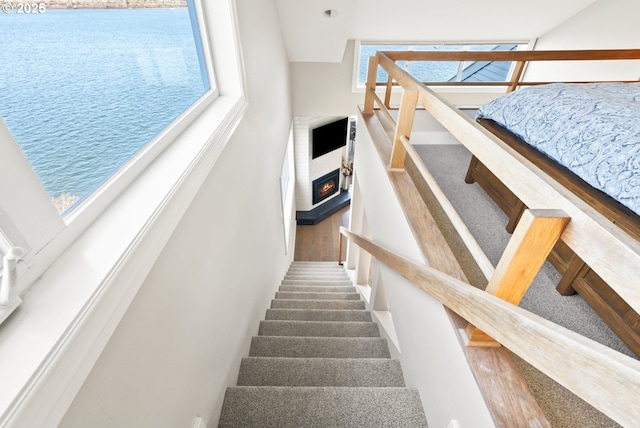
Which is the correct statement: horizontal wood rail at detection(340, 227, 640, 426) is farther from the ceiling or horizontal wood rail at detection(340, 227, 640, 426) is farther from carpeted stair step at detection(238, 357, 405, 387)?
the ceiling

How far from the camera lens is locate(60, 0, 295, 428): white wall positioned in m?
0.71

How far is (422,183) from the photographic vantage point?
2.11 meters

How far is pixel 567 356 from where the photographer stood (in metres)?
0.55

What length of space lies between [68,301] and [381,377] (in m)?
1.68

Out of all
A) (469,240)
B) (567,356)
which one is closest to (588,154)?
(469,240)

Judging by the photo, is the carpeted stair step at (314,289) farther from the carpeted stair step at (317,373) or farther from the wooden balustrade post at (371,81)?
the wooden balustrade post at (371,81)

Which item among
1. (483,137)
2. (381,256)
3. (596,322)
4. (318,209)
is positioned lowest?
(318,209)

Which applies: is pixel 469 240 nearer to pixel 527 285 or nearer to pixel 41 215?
pixel 527 285

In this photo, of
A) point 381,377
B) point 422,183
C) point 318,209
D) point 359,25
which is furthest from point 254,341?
point 318,209

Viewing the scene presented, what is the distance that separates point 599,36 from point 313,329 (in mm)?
4841

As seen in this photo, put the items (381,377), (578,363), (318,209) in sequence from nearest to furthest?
(578,363), (381,377), (318,209)

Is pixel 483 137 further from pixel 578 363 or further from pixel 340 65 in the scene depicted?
pixel 340 65

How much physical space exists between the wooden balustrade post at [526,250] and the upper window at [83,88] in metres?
1.05

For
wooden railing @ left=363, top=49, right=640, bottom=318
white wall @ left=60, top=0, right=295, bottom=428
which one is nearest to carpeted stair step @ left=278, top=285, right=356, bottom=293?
white wall @ left=60, top=0, right=295, bottom=428
